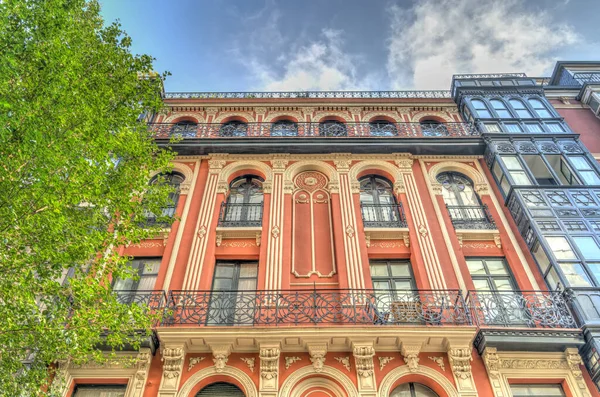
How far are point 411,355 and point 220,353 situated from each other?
167 inches

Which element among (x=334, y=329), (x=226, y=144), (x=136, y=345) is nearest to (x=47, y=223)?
(x=136, y=345)

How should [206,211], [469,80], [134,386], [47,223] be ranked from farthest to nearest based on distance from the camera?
1. [469,80]
2. [206,211]
3. [134,386]
4. [47,223]

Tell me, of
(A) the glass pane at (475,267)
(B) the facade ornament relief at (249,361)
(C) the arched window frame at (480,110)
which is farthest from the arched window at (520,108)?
(B) the facade ornament relief at (249,361)

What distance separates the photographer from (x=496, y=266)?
1217 centimetres

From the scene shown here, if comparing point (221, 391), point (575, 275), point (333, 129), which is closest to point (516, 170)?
point (575, 275)

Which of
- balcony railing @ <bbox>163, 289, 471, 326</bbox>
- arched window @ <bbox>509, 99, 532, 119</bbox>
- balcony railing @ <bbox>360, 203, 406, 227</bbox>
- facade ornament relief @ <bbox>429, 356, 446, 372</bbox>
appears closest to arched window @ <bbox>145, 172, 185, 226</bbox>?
balcony railing @ <bbox>163, 289, 471, 326</bbox>

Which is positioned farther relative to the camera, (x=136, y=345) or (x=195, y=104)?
(x=195, y=104)

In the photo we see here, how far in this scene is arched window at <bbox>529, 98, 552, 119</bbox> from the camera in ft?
53.3

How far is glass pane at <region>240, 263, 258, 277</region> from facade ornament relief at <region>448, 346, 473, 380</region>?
5424 mm

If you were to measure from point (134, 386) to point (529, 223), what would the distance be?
1096cm

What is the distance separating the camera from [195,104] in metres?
18.3

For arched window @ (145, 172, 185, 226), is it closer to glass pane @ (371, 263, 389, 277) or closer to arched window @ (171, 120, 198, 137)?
arched window @ (171, 120, 198, 137)

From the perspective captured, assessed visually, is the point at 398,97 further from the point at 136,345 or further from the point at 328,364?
the point at 136,345

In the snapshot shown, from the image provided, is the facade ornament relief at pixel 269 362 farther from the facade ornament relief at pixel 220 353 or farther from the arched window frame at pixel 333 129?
the arched window frame at pixel 333 129
